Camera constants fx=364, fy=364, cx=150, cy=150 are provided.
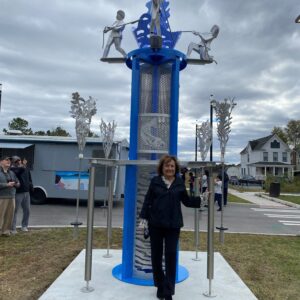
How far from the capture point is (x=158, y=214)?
13.8ft

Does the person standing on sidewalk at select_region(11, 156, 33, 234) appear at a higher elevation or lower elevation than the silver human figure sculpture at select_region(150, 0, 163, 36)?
lower

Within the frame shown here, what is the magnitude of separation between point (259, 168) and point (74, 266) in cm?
5359

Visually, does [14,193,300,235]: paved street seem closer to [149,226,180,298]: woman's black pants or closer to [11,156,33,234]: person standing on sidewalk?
[11,156,33,234]: person standing on sidewalk

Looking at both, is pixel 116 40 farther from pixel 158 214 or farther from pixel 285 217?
pixel 285 217

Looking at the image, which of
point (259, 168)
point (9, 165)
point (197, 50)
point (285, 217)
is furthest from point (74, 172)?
point (259, 168)

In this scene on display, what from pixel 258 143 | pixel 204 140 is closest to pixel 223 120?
pixel 204 140

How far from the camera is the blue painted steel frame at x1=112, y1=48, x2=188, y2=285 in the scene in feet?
17.0

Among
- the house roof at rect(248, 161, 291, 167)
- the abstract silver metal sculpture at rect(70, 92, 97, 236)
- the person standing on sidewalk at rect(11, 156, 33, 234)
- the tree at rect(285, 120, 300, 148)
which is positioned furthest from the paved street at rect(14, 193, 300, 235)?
the tree at rect(285, 120, 300, 148)

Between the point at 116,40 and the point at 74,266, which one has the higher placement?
the point at 116,40

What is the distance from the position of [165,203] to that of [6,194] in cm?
517

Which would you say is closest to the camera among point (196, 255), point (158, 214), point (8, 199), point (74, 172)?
point (158, 214)

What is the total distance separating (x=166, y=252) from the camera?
4.32 m

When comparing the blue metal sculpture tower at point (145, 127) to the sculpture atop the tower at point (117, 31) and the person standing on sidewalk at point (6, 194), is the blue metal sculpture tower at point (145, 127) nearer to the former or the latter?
the sculpture atop the tower at point (117, 31)

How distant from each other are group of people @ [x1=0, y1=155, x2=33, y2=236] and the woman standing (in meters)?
4.70
